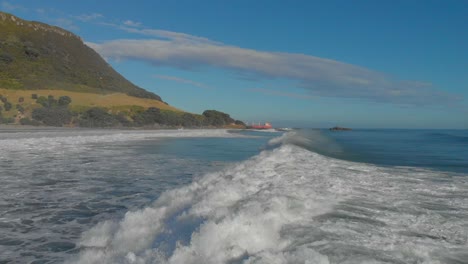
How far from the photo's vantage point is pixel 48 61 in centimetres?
10344

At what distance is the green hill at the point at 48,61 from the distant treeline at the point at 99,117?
13017 millimetres

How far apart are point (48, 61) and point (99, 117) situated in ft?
138

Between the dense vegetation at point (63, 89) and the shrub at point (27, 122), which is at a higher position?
the dense vegetation at point (63, 89)

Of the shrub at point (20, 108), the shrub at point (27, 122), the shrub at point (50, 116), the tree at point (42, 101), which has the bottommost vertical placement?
the shrub at point (27, 122)

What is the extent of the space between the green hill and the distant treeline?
42.7 ft

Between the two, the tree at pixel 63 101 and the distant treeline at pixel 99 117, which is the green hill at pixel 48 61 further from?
the distant treeline at pixel 99 117

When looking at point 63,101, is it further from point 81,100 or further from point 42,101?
point 81,100

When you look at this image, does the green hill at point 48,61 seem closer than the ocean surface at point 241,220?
No

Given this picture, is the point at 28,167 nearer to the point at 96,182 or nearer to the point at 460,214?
the point at 96,182

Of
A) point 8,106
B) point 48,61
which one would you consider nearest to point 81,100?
point 8,106

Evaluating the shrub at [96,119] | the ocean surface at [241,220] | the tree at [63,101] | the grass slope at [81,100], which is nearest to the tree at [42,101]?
the grass slope at [81,100]

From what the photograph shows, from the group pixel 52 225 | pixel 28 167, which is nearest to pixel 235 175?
pixel 52 225

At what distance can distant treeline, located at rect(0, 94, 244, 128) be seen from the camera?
66438 mm

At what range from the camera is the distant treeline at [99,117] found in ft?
218
